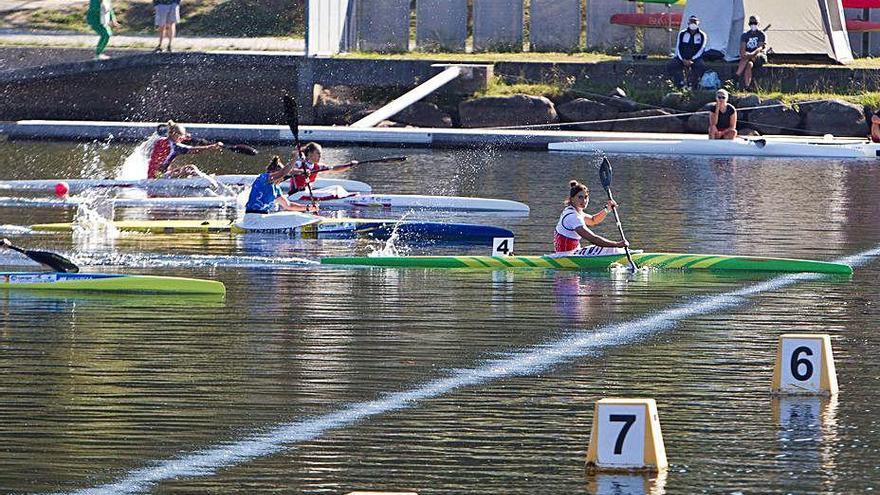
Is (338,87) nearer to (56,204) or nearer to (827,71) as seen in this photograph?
(827,71)

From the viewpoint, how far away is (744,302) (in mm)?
15477

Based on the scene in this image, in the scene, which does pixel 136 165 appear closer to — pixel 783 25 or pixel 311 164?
pixel 311 164

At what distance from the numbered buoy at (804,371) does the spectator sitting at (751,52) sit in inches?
903

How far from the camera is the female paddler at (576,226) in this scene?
55.0 feet

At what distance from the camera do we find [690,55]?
111 feet

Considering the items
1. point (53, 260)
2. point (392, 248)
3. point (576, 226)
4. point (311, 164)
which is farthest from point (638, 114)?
point (53, 260)

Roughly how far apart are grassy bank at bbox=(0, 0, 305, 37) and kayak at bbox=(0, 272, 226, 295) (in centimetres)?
2490

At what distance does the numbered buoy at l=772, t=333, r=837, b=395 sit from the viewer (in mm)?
11422

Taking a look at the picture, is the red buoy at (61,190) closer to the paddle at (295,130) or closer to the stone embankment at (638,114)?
the paddle at (295,130)

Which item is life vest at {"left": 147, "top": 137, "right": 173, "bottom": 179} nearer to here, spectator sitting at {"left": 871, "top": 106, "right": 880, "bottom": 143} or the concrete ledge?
the concrete ledge

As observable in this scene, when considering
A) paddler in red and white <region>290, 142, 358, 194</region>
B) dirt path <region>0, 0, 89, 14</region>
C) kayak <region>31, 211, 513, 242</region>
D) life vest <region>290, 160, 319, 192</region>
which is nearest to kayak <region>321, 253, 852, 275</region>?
kayak <region>31, 211, 513, 242</region>

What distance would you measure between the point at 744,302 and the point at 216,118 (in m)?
22.9

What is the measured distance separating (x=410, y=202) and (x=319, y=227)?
304 centimetres

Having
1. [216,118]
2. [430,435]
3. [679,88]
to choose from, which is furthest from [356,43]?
[430,435]
